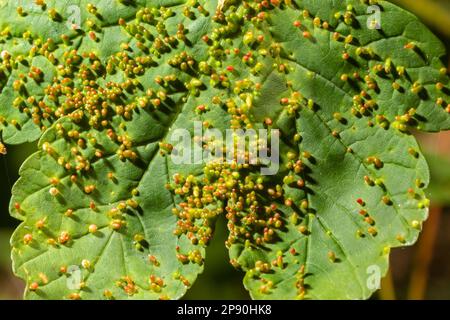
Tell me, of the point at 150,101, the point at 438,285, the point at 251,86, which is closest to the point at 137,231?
the point at 150,101

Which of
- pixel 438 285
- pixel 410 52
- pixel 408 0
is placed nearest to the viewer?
pixel 410 52

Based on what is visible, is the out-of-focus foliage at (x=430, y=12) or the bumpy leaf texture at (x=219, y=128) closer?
the bumpy leaf texture at (x=219, y=128)

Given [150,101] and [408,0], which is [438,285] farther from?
[150,101]

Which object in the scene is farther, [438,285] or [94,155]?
[438,285]

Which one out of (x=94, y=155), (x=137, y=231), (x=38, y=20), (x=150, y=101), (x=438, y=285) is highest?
(x=38, y=20)

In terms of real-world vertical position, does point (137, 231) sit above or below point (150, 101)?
below

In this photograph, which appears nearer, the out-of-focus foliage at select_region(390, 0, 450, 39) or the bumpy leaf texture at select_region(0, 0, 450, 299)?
the bumpy leaf texture at select_region(0, 0, 450, 299)

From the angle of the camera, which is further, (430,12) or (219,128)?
(430,12)

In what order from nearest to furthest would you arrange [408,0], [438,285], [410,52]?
1. [410,52]
2. [408,0]
3. [438,285]
